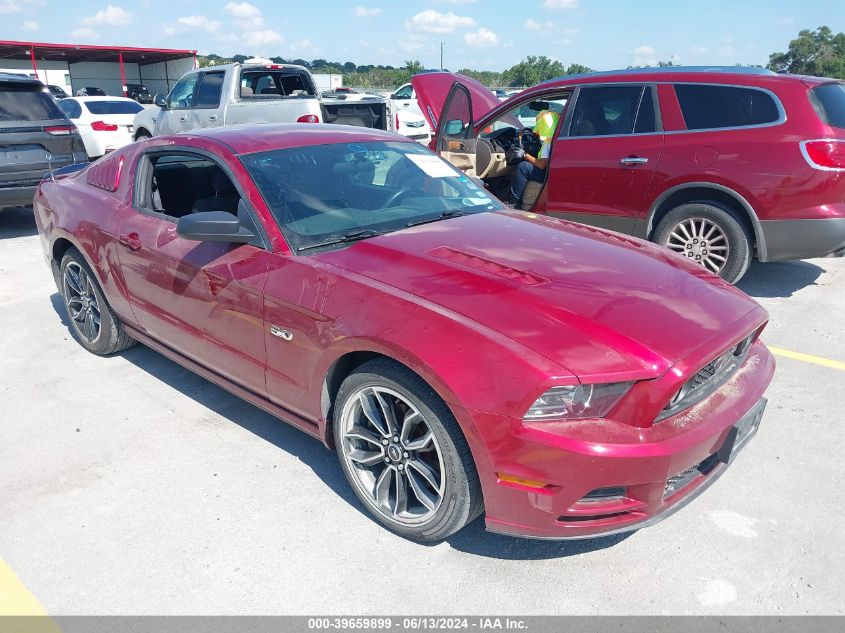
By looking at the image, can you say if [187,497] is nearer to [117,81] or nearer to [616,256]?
[616,256]

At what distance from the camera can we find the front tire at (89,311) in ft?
14.2

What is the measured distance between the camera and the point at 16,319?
17.6 feet

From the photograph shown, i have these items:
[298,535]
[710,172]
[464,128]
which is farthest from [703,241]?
[298,535]

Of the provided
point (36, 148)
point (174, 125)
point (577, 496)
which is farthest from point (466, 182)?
point (174, 125)

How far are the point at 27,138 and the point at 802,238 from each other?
26.6 ft

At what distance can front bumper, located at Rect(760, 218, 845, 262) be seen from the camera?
4.97 m

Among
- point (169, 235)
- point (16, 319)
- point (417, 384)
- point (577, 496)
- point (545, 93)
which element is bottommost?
point (16, 319)

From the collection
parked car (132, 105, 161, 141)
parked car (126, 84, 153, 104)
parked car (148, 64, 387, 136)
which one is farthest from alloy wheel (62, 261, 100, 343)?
parked car (126, 84, 153, 104)

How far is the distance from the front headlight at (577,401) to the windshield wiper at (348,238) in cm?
130

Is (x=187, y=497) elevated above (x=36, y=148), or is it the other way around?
(x=36, y=148)

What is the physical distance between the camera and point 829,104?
509 cm

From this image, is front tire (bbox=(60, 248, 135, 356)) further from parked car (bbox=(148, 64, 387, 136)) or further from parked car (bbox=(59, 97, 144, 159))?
parked car (bbox=(59, 97, 144, 159))

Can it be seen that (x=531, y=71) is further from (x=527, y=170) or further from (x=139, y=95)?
(x=527, y=170)
